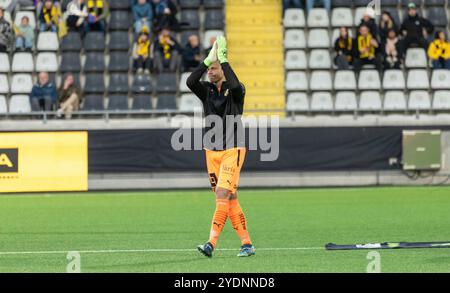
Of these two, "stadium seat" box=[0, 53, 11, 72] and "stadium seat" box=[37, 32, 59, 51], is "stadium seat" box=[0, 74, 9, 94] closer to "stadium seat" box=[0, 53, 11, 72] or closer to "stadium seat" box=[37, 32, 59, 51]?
"stadium seat" box=[0, 53, 11, 72]

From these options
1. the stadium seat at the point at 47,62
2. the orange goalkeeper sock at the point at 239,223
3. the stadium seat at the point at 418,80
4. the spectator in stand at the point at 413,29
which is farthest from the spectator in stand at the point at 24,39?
the orange goalkeeper sock at the point at 239,223

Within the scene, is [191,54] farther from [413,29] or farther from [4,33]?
[413,29]

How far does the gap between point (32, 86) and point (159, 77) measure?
11.4ft

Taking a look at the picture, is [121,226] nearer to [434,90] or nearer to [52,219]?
[52,219]

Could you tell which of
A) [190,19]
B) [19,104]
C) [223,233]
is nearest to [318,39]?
[190,19]

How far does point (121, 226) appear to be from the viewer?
58.6ft

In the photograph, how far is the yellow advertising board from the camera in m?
25.1

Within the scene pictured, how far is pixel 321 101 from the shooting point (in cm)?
2991

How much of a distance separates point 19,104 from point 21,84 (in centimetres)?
94

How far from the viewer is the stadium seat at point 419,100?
98.6 feet

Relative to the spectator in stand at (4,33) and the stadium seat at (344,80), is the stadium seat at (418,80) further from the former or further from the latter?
the spectator in stand at (4,33)

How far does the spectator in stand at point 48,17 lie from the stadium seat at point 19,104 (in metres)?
2.69

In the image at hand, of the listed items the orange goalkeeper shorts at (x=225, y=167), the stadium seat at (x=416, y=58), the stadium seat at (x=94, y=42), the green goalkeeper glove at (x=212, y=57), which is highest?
the stadium seat at (x=94, y=42)

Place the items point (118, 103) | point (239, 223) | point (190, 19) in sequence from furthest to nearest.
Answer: point (190, 19) < point (118, 103) < point (239, 223)
